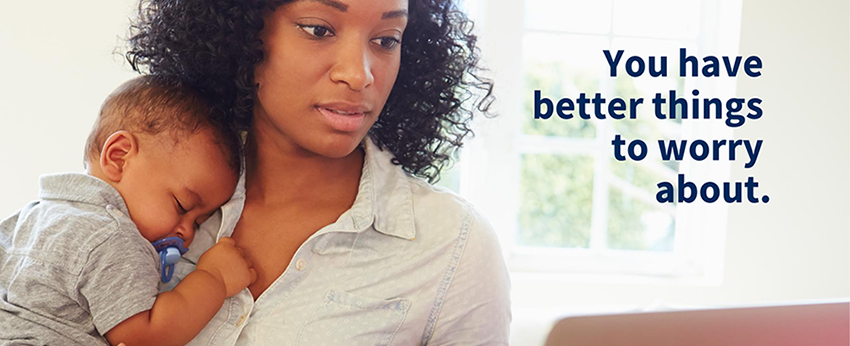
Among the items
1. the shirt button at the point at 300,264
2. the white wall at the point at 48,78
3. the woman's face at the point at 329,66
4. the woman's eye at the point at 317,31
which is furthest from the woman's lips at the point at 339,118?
the white wall at the point at 48,78

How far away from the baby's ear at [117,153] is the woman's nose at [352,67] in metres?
0.34

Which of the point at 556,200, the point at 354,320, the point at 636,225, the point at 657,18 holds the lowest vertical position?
the point at 636,225

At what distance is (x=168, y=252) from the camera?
1.21 meters

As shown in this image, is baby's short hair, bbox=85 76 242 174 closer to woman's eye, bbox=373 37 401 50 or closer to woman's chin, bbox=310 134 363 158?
woman's chin, bbox=310 134 363 158

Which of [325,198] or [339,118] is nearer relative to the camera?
[339,118]

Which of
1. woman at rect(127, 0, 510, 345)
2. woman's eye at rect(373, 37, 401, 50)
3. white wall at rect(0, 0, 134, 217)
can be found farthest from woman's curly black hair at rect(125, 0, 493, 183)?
white wall at rect(0, 0, 134, 217)

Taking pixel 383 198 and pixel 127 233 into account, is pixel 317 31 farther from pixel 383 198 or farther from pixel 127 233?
pixel 127 233

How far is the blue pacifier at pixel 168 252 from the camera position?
121cm

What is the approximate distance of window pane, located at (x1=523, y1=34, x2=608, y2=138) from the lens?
3.42 metres

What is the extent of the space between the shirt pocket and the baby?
13 cm

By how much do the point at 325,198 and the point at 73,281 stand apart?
0.43 meters

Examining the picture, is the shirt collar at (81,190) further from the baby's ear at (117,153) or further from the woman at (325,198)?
the woman at (325,198)

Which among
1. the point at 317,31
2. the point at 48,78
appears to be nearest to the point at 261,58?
the point at 317,31

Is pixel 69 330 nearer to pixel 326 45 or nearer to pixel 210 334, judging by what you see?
pixel 210 334
